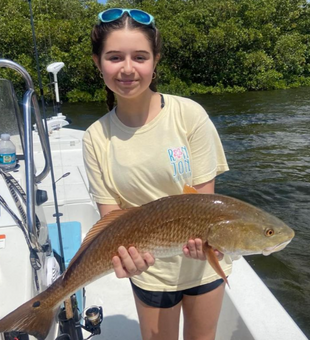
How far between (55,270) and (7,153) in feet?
5.38

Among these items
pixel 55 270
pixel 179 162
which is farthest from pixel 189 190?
pixel 55 270

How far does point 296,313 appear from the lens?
16.3 feet

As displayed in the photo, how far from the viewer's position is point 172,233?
172 centimetres

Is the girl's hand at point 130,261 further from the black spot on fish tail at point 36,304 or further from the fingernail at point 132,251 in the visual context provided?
the black spot on fish tail at point 36,304

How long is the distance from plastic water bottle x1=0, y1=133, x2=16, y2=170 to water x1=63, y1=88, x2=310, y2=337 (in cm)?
396

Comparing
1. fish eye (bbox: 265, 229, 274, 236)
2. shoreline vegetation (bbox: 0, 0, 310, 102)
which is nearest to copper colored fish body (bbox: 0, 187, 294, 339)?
fish eye (bbox: 265, 229, 274, 236)

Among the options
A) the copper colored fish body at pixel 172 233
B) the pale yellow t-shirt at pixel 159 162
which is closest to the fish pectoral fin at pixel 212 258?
the copper colored fish body at pixel 172 233

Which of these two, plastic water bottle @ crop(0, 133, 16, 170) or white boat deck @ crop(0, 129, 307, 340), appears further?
plastic water bottle @ crop(0, 133, 16, 170)

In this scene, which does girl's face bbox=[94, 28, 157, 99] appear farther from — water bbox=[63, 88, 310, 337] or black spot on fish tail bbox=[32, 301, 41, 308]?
water bbox=[63, 88, 310, 337]

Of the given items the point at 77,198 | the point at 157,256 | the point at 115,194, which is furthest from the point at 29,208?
the point at 77,198

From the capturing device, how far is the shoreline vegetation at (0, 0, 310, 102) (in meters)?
26.5

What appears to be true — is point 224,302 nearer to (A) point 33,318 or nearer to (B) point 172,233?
(B) point 172,233

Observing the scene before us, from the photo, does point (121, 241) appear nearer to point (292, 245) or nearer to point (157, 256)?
point (157, 256)

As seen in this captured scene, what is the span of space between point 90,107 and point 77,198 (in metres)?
20.2
